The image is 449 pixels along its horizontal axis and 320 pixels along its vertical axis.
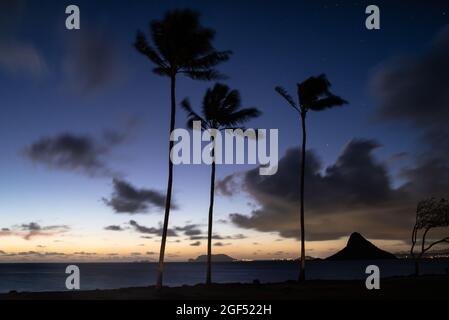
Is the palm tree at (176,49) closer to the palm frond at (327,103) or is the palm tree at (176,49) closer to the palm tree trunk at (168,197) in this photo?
the palm tree trunk at (168,197)

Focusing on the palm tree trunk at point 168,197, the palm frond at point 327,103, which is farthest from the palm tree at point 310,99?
the palm tree trunk at point 168,197

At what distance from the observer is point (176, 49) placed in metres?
22.9

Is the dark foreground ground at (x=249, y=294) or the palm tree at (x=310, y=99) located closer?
the dark foreground ground at (x=249, y=294)

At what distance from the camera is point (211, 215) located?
27.8m

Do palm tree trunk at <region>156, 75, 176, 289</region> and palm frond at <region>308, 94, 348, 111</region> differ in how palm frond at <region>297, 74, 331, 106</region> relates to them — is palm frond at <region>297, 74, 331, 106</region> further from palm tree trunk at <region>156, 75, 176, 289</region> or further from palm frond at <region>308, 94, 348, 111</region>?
palm tree trunk at <region>156, 75, 176, 289</region>

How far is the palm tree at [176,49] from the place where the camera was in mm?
22484

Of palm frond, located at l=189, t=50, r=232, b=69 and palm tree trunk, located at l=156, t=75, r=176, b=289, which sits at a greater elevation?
palm frond, located at l=189, t=50, r=232, b=69

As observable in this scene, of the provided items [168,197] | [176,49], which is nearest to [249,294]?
[168,197]

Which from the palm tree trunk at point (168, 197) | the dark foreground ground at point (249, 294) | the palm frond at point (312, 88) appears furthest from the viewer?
the palm frond at point (312, 88)

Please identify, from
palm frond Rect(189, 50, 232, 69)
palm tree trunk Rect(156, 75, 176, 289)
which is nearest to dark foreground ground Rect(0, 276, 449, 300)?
palm tree trunk Rect(156, 75, 176, 289)

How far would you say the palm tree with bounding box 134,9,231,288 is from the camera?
22484 mm

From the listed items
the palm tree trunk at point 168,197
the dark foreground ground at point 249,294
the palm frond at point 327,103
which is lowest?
the dark foreground ground at point 249,294

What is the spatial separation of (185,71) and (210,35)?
2.37 meters
